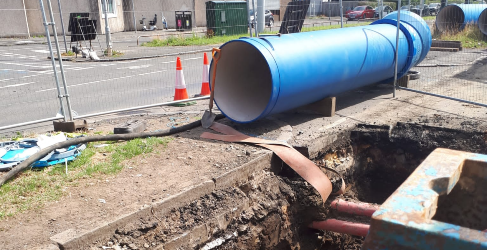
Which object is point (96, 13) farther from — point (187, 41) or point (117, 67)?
point (117, 67)

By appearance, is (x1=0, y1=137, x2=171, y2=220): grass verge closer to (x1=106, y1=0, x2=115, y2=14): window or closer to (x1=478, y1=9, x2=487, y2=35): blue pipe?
(x1=478, y1=9, x2=487, y2=35): blue pipe

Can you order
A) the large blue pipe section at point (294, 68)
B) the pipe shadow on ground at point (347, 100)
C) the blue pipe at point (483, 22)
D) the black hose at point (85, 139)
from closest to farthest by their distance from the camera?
the black hose at point (85, 139) < the large blue pipe section at point (294, 68) < the pipe shadow on ground at point (347, 100) < the blue pipe at point (483, 22)

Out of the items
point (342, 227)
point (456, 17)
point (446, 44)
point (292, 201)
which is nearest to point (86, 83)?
Result: point (292, 201)

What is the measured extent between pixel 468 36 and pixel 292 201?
15993 mm

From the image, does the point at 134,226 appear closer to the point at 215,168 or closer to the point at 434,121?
the point at 215,168

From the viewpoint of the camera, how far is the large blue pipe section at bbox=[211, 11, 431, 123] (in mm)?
5234

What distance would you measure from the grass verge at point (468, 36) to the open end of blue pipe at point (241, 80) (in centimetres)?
1330

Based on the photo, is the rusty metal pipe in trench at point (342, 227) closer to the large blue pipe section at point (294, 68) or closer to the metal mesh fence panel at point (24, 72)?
the large blue pipe section at point (294, 68)

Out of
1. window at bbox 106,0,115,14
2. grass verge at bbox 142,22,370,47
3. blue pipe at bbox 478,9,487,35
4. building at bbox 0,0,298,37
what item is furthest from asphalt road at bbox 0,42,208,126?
blue pipe at bbox 478,9,487,35

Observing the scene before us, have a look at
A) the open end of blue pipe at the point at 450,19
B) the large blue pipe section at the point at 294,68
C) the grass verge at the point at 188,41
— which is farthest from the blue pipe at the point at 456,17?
the large blue pipe section at the point at 294,68

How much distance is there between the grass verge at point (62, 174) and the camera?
3.60 meters

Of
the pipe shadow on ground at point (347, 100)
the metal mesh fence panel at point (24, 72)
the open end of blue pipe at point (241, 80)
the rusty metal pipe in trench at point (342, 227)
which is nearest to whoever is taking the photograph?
the rusty metal pipe in trench at point (342, 227)

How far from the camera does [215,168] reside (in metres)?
4.25

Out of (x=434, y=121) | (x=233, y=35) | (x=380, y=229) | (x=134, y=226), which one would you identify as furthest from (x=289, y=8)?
(x=380, y=229)
